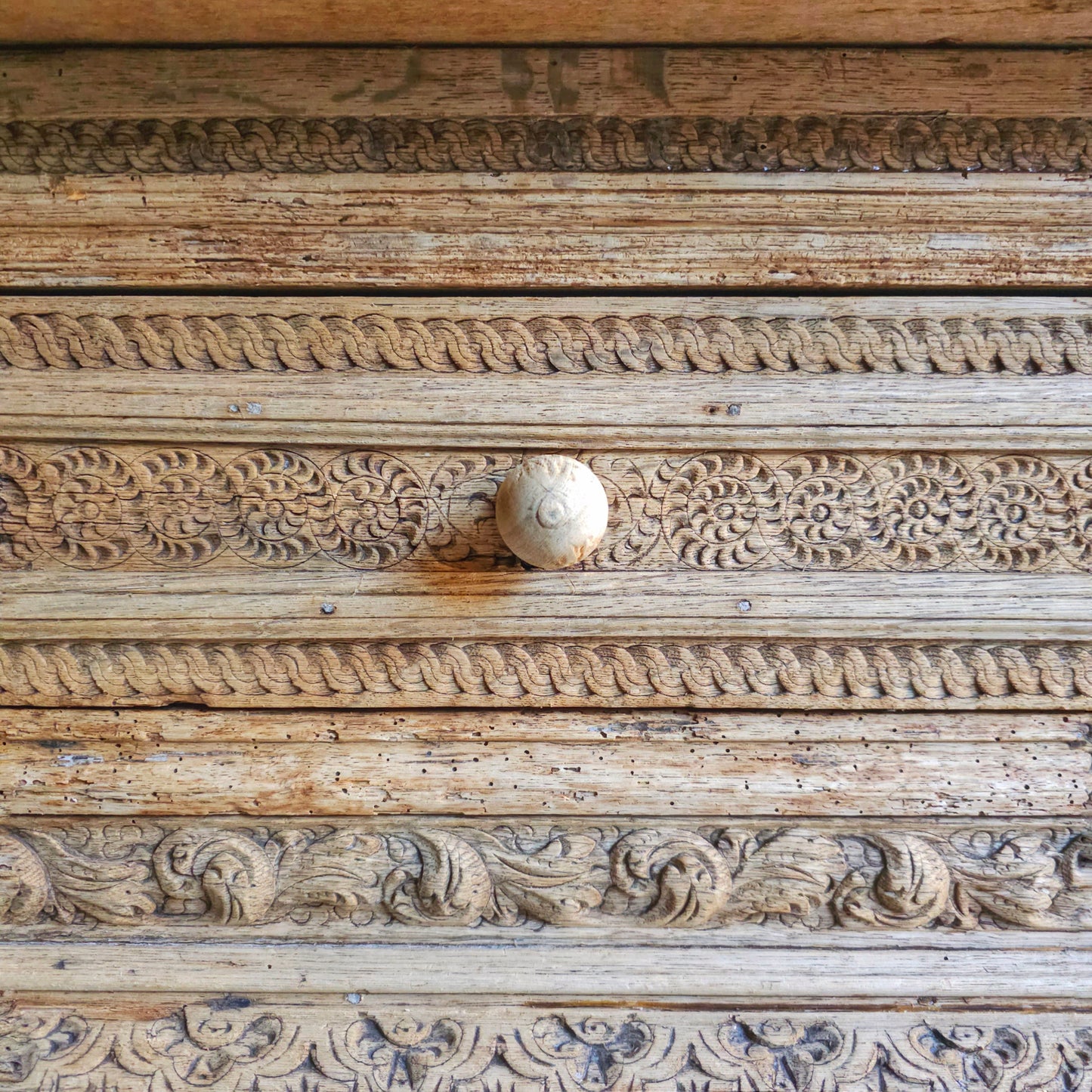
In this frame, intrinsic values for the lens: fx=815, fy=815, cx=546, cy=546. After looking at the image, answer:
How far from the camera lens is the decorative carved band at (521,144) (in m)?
1.32

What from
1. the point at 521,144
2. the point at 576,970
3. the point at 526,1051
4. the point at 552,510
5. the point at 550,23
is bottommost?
the point at 526,1051

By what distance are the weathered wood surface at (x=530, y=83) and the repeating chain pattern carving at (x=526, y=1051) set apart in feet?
4.70

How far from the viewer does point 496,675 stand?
4.29 feet

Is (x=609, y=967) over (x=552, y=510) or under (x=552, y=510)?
under

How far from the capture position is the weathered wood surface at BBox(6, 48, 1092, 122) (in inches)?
52.0

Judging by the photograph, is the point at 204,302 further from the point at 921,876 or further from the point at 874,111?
the point at 921,876

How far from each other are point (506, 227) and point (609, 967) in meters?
1.19

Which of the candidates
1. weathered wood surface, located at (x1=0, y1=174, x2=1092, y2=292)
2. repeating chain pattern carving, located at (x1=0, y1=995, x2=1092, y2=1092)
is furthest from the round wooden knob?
repeating chain pattern carving, located at (x1=0, y1=995, x2=1092, y2=1092)

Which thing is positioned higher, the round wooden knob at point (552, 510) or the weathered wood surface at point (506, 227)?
the weathered wood surface at point (506, 227)

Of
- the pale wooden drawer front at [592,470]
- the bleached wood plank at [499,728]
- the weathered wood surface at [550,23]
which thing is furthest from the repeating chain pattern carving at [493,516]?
the weathered wood surface at [550,23]

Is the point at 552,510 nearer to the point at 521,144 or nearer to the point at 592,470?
the point at 592,470

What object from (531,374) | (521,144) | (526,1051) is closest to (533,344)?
(531,374)

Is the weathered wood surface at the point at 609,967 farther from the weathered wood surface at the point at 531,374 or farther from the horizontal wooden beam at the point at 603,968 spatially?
the weathered wood surface at the point at 531,374

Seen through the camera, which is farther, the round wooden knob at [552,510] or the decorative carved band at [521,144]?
the decorative carved band at [521,144]
